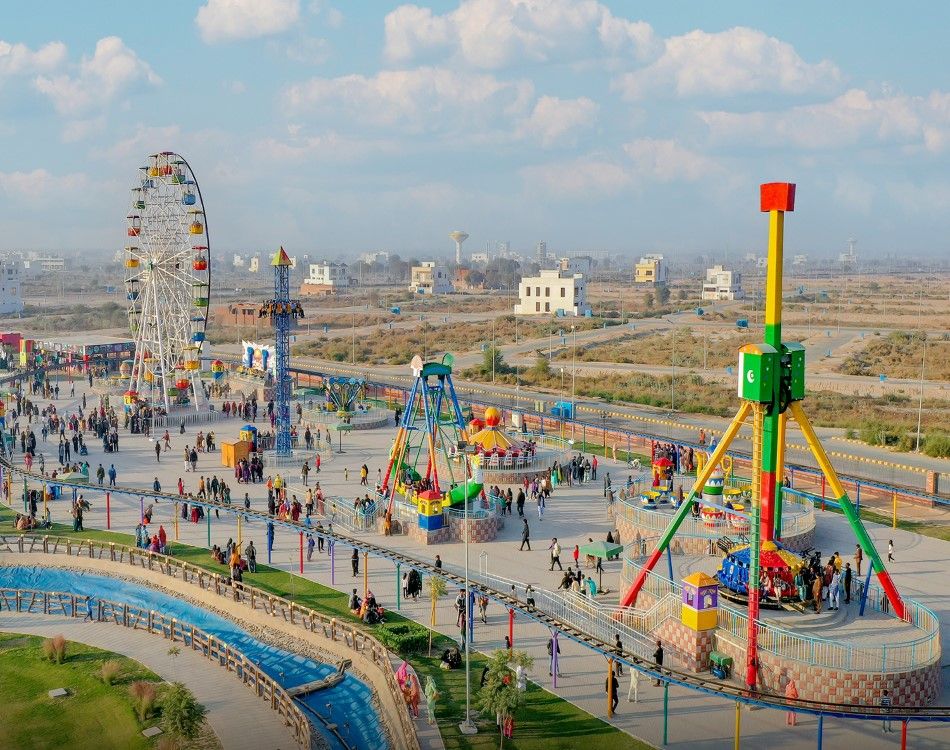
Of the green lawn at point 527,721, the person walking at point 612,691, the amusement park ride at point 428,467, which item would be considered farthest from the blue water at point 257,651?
the amusement park ride at point 428,467

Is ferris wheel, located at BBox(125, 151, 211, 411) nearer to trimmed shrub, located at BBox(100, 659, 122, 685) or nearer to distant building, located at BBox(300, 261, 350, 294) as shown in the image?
trimmed shrub, located at BBox(100, 659, 122, 685)

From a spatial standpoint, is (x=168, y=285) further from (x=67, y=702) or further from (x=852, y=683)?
(x=852, y=683)

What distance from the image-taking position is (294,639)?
73.4 feet

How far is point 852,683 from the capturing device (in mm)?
18156

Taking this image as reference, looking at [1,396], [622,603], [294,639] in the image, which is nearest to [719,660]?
[622,603]

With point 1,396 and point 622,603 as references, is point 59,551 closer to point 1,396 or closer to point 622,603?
point 622,603

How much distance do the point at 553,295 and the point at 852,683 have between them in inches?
3902

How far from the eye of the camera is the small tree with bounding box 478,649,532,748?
16970 millimetres

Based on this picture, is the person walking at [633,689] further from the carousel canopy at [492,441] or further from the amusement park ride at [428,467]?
the carousel canopy at [492,441]

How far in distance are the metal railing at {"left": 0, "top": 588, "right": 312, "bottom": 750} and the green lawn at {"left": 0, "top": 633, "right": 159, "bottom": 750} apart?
4.29 ft

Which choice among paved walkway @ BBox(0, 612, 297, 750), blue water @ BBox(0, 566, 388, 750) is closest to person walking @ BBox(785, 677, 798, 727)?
blue water @ BBox(0, 566, 388, 750)

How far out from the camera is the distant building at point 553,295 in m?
115

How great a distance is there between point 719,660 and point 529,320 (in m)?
89.3

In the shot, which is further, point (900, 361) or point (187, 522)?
point (900, 361)
